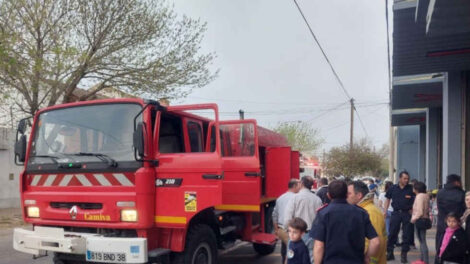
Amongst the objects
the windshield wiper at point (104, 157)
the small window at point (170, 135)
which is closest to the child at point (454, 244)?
the small window at point (170, 135)

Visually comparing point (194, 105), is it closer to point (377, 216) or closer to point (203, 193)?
point (203, 193)

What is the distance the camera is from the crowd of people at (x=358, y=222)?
13.3 ft

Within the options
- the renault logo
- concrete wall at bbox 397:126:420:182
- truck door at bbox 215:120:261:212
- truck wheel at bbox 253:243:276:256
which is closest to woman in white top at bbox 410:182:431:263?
truck wheel at bbox 253:243:276:256

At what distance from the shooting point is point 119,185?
220 inches

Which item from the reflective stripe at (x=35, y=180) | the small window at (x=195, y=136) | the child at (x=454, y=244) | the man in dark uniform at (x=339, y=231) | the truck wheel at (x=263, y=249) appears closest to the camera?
the man in dark uniform at (x=339, y=231)

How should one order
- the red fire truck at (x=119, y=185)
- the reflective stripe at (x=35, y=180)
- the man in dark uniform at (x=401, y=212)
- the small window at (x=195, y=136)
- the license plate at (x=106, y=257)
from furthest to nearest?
the man in dark uniform at (x=401, y=212) → the small window at (x=195, y=136) → the reflective stripe at (x=35, y=180) → the red fire truck at (x=119, y=185) → the license plate at (x=106, y=257)

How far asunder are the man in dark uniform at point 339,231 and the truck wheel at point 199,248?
219 centimetres

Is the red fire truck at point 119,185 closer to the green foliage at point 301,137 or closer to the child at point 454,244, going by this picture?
the child at point 454,244

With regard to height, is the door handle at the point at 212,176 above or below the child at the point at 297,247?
above

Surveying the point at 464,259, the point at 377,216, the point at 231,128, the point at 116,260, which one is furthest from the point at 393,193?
the point at 116,260

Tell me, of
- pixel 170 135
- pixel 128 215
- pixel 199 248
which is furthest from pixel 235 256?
pixel 128 215

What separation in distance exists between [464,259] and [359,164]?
31668mm

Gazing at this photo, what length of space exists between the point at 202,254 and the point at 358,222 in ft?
9.19

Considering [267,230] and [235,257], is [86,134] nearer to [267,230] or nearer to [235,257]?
[267,230]
